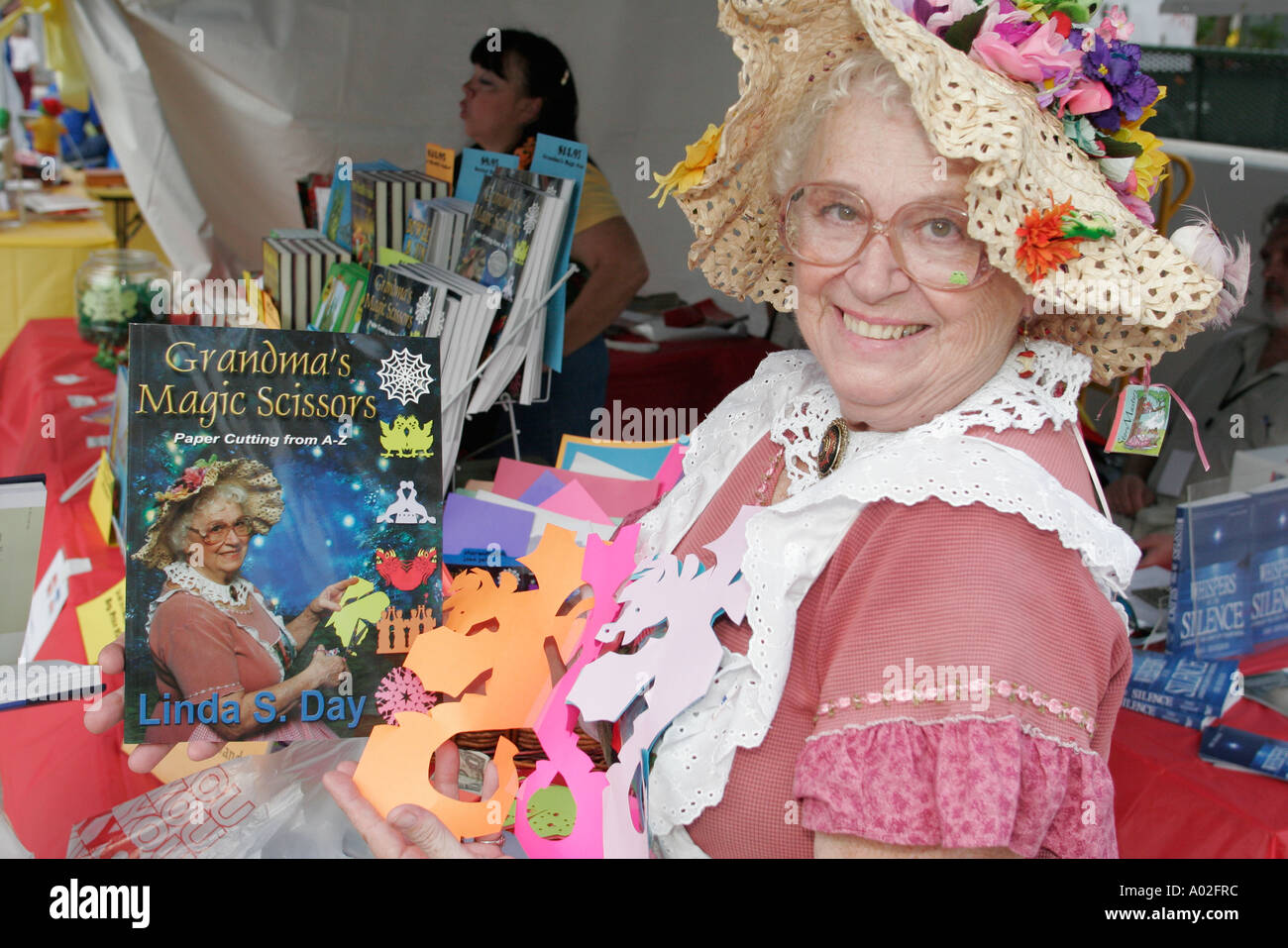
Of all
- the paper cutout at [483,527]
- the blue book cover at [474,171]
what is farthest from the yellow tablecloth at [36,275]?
the paper cutout at [483,527]

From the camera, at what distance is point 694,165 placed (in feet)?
4.99

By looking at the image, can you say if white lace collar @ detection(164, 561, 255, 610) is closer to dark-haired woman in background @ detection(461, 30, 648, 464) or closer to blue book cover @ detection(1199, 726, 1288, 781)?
dark-haired woman in background @ detection(461, 30, 648, 464)

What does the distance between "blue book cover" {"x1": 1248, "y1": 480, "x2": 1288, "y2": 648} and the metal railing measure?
6.05 ft

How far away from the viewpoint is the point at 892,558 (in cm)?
108

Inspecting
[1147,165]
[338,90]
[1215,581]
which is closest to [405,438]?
[1147,165]

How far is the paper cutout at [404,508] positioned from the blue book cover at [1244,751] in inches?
57.4

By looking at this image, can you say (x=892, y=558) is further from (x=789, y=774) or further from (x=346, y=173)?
(x=346, y=173)

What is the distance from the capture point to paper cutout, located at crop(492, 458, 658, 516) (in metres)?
1.98

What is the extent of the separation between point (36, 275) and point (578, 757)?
412 centimetres

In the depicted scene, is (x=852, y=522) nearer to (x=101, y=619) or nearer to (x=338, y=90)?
(x=101, y=619)

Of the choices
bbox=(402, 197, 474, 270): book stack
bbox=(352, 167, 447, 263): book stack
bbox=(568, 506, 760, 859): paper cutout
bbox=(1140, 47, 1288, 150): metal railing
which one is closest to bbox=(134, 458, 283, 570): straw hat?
bbox=(568, 506, 760, 859): paper cutout

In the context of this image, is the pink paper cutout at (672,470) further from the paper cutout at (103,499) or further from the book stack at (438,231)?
the paper cutout at (103,499)
